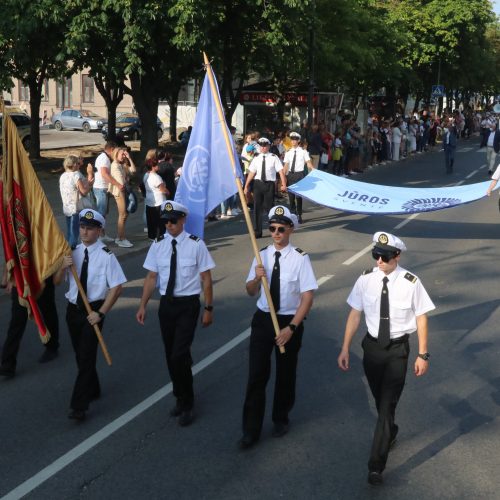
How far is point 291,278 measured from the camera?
6.30 m

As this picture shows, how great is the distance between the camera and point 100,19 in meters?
20.2

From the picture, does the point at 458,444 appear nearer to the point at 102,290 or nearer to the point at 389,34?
the point at 102,290

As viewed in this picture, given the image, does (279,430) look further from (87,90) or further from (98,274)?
(87,90)

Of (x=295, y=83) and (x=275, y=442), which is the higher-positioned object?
(x=295, y=83)

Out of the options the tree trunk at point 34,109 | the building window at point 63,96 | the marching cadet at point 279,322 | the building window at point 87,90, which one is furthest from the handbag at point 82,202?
the building window at point 63,96

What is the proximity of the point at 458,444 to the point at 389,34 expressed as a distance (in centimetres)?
3354

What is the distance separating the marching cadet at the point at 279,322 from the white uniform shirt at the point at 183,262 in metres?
0.57

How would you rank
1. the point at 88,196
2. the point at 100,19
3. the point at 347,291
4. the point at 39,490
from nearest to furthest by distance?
the point at 39,490
the point at 347,291
the point at 88,196
the point at 100,19

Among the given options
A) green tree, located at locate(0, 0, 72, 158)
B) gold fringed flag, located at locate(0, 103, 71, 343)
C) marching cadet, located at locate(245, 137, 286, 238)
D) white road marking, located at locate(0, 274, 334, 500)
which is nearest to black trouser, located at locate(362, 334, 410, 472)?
white road marking, located at locate(0, 274, 334, 500)

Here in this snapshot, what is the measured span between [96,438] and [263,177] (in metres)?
9.55

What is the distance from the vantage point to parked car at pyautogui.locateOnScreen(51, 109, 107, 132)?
2007 inches

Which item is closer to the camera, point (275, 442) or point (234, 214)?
point (275, 442)

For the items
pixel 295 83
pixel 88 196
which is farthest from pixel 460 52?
pixel 88 196

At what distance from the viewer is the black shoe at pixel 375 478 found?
559cm
